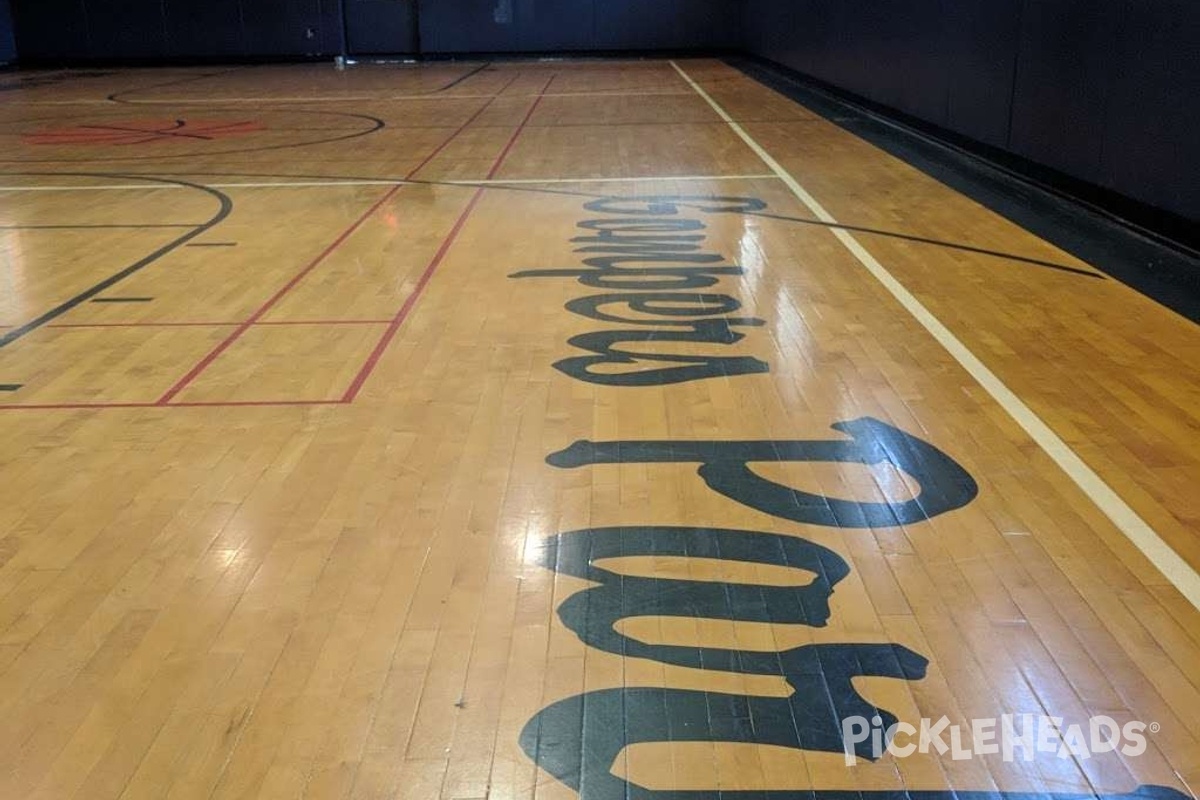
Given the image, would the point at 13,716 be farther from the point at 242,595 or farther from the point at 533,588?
the point at 533,588

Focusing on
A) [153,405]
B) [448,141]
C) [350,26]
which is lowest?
[153,405]

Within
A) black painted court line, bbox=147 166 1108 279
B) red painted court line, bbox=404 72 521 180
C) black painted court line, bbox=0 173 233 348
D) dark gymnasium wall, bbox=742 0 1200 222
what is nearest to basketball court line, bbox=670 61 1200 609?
black painted court line, bbox=147 166 1108 279

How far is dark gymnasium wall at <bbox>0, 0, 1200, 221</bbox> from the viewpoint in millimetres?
6766

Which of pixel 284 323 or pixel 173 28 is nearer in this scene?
pixel 284 323

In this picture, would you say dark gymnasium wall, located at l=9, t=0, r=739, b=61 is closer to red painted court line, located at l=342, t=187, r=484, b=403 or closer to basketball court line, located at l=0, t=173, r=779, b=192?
basketball court line, located at l=0, t=173, r=779, b=192

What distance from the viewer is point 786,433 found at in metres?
3.97

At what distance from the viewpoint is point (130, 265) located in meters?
6.60

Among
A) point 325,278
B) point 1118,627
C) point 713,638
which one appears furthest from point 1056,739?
point 325,278

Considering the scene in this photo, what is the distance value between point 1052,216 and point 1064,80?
3.70 ft

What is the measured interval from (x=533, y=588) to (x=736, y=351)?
6.90 feet

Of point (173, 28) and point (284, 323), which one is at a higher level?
point (173, 28)

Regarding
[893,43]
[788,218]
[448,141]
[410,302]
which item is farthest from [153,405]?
[893,43]

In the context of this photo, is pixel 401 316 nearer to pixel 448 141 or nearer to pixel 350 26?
pixel 448 141

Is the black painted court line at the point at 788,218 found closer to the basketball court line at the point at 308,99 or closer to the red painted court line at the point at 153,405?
the red painted court line at the point at 153,405
